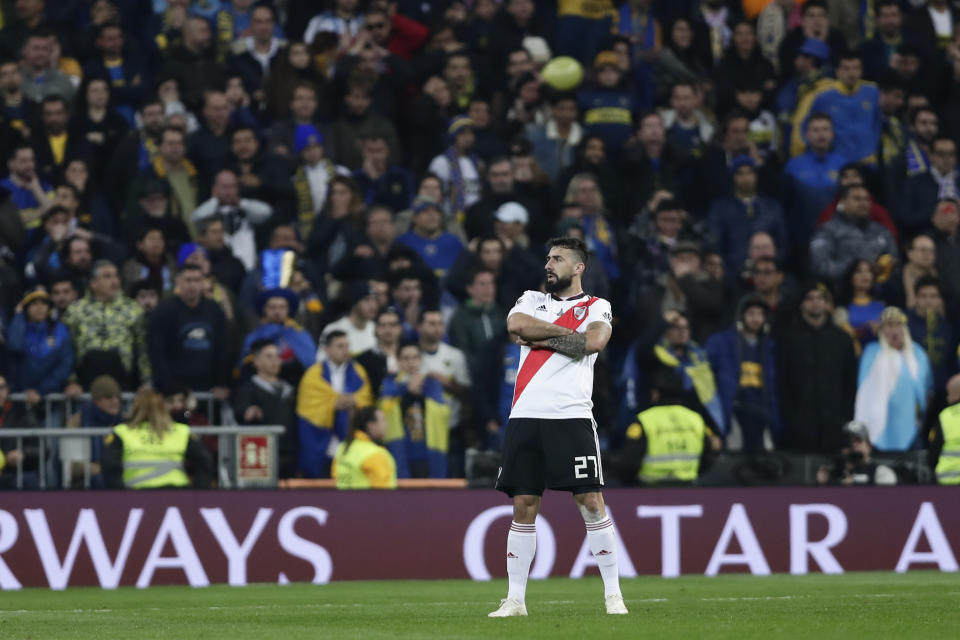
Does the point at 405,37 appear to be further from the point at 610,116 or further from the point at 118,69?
the point at 118,69

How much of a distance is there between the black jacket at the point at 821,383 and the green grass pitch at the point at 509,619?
7.62 feet

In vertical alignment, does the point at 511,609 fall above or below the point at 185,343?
below

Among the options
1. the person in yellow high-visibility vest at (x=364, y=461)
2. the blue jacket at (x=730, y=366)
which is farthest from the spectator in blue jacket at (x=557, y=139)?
the person in yellow high-visibility vest at (x=364, y=461)

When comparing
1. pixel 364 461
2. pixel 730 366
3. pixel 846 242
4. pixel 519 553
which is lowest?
pixel 519 553

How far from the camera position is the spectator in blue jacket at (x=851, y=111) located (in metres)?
21.9

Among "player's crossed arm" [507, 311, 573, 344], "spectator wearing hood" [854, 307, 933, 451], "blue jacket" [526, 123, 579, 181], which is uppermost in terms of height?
"blue jacket" [526, 123, 579, 181]

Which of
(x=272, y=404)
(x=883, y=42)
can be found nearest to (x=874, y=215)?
(x=883, y=42)

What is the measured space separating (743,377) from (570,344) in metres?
7.98

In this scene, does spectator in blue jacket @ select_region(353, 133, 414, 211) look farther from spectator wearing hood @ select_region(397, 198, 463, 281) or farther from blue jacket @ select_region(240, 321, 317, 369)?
blue jacket @ select_region(240, 321, 317, 369)

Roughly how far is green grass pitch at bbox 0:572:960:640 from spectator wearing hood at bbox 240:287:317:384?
2.73 m

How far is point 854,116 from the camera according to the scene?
21906 millimetres

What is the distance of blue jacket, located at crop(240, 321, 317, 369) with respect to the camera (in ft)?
59.8

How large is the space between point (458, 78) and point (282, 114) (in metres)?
2.15

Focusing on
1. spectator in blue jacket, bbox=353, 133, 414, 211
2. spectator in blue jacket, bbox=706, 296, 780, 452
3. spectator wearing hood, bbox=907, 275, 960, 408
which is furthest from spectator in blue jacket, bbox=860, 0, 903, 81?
spectator in blue jacket, bbox=353, 133, 414, 211
